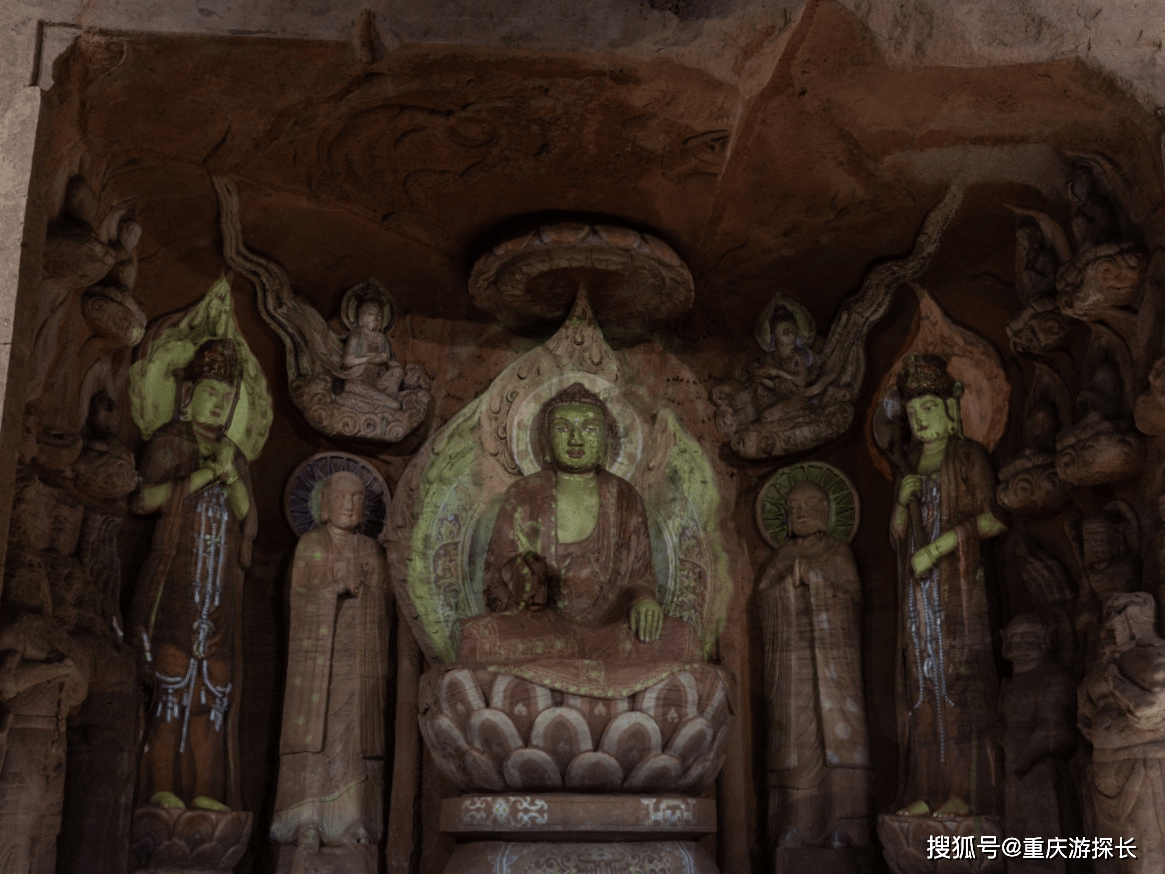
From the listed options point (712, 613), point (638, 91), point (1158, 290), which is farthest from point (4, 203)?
point (1158, 290)

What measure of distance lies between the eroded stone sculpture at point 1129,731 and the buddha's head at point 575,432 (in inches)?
97.5

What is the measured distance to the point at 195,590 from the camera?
19.4ft

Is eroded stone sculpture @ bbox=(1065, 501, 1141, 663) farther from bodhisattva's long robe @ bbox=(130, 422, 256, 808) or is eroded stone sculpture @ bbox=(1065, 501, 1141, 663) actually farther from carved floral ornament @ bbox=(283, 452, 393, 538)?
bodhisattva's long robe @ bbox=(130, 422, 256, 808)

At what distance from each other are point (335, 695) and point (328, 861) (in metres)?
0.71

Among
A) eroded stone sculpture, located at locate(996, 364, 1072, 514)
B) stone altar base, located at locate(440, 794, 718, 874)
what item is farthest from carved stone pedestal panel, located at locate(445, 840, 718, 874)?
eroded stone sculpture, located at locate(996, 364, 1072, 514)

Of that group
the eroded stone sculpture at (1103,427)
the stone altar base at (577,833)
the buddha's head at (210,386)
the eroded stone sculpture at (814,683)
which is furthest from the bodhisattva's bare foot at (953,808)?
the buddha's head at (210,386)

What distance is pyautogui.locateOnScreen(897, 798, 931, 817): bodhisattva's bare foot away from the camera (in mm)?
5605

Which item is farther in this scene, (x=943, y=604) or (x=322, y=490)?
(x=322, y=490)

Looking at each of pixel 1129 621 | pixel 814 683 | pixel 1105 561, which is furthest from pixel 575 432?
pixel 1129 621

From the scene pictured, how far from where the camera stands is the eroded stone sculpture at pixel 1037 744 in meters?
5.15

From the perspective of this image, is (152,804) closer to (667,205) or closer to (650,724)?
(650,724)

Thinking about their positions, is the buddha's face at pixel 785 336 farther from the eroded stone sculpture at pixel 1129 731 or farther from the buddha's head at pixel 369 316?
the eroded stone sculpture at pixel 1129 731

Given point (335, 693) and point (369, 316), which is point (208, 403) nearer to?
point (369, 316)

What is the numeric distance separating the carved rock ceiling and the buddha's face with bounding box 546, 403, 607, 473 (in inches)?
35.2
